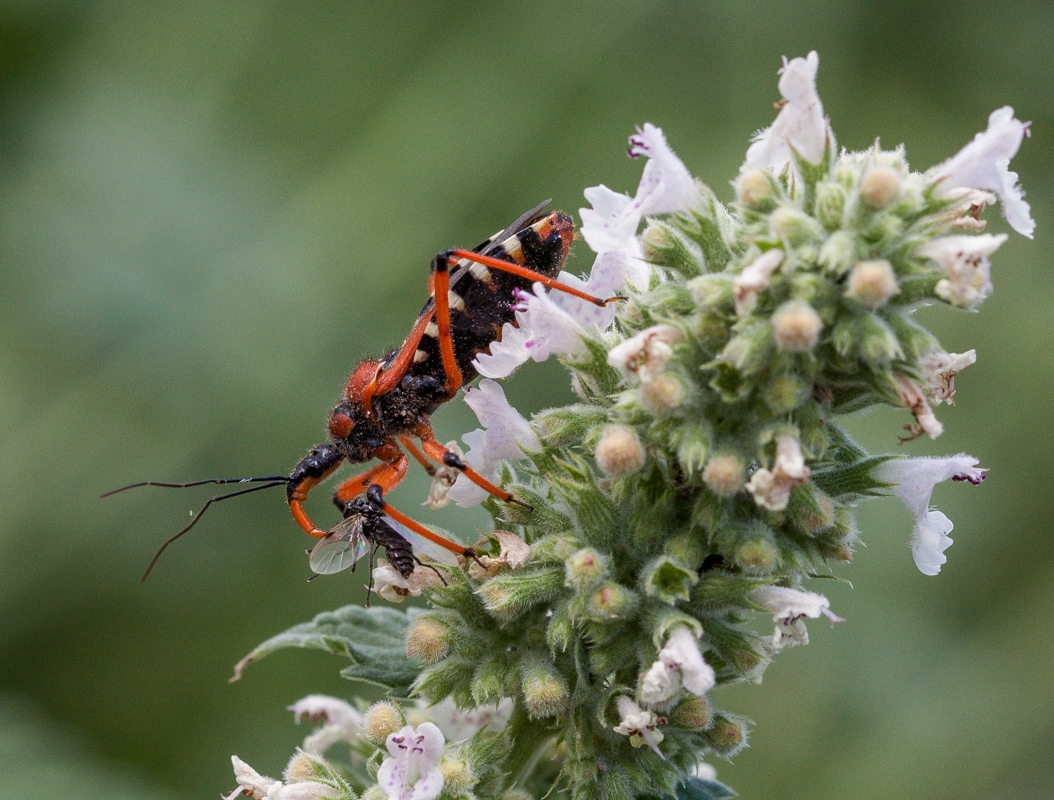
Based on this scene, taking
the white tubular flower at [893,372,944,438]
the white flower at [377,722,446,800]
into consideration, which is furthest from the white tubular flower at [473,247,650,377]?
the white flower at [377,722,446,800]

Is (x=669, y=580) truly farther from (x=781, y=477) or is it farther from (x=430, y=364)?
(x=430, y=364)

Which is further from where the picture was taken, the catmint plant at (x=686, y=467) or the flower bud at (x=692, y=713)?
the flower bud at (x=692, y=713)

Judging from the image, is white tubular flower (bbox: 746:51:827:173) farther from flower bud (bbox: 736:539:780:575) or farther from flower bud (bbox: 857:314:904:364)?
flower bud (bbox: 736:539:780:575)

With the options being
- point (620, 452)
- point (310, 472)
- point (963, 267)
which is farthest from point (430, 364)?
point (963, 267)

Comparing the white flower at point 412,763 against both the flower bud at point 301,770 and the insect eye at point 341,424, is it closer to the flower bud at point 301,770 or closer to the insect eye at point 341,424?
the flower bud at point 301,770

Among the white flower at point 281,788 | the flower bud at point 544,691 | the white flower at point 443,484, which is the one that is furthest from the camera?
the white flower at point 443,484

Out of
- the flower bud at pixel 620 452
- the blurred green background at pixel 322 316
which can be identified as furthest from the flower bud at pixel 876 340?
the blurred green background at pixel 322 316
